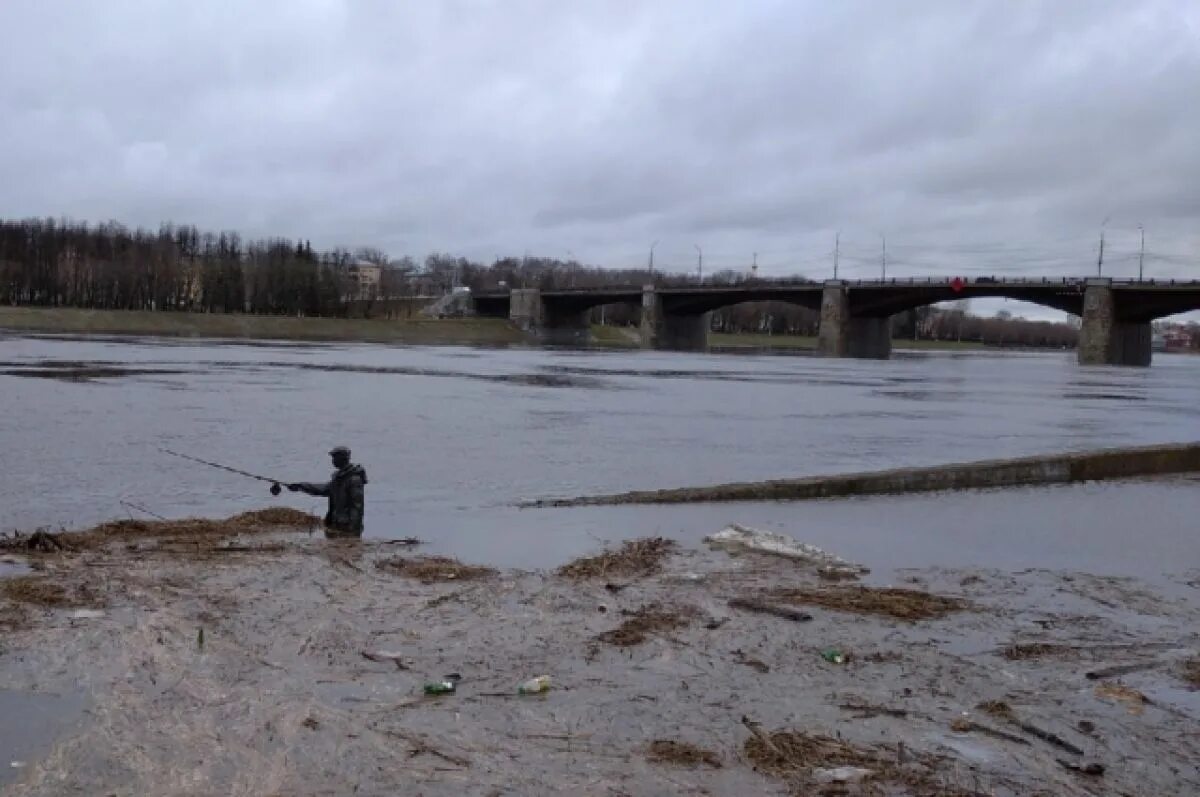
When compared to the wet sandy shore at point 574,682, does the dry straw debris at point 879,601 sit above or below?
above

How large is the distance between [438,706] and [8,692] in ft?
8.95

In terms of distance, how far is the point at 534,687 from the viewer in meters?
7.97

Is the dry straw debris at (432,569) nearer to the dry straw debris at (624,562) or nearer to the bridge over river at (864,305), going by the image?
the dry straw debris at (624,562)

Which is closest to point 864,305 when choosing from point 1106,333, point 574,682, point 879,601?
point 1106,333

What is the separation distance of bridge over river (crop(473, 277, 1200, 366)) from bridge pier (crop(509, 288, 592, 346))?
13 cm

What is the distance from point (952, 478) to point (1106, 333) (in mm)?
98505

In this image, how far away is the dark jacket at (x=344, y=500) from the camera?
1408 centimetres

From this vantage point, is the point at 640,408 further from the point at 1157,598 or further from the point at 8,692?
the point at 8,692

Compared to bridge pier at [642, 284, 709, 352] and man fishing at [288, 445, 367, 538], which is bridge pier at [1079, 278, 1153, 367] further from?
man fishing at [288, 445, 367, 538]

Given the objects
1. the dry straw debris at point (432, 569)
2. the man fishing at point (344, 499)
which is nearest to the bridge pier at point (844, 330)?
the man fishing at point (344, 499)

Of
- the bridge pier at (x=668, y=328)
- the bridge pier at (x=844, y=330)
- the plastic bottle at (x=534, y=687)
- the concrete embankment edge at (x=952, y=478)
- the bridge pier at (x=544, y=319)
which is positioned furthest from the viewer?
the bridge pier at (x=544, y=319)

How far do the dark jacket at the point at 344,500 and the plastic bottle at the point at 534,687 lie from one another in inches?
255

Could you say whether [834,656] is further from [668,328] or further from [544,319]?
[544,319]

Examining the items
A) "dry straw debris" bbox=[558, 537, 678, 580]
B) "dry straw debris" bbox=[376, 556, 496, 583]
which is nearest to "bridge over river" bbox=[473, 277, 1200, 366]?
"dry straw debris" bbox=[558, 537, 678, 580]
